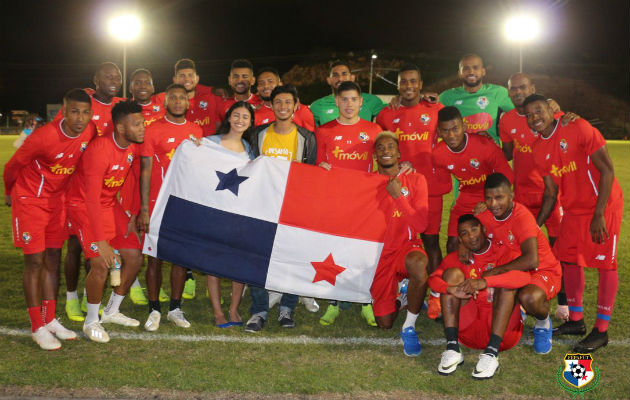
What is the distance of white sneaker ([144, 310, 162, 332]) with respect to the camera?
5375mm

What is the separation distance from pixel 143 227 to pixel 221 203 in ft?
2.50

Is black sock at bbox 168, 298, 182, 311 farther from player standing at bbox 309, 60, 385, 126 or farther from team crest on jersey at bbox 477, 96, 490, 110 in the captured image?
team crest on jersey at bbox 477, 96, 490, 110

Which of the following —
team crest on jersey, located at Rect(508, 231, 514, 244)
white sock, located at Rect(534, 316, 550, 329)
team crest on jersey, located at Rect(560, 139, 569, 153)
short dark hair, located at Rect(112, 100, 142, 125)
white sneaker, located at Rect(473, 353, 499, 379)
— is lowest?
white sneaker, located at Rect(473, 353, 499, 379)

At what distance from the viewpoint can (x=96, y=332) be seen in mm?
5078

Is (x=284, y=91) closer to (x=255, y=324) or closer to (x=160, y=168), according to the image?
(x=160, y=168)

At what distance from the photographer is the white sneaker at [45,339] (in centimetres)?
484

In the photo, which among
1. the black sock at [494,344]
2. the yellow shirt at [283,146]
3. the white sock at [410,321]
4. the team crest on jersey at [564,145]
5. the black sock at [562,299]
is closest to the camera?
the black sock at [494,344]

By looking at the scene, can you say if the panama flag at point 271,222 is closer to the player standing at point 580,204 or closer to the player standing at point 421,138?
the player standing at point 421,138

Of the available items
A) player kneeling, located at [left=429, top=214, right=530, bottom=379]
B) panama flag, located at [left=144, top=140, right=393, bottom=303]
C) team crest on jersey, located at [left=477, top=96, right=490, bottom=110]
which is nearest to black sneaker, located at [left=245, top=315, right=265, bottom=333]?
panama flag, located at [left=144, top=140, right=393, bottom=303]

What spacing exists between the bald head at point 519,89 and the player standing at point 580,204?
768mm

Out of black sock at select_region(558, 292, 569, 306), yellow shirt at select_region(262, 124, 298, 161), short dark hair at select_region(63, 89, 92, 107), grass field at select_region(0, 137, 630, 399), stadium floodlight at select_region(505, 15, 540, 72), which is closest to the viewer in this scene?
grass field at select_region(0, 137, 630, 399)

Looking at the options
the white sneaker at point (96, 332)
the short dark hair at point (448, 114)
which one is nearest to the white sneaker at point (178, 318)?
the white sneaker at point (96, 332)

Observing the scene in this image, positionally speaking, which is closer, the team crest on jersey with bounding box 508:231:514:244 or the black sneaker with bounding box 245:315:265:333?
the team crest on jersey with bounding box 508:231:514:244

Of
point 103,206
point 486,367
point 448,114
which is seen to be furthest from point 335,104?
point 486,367
